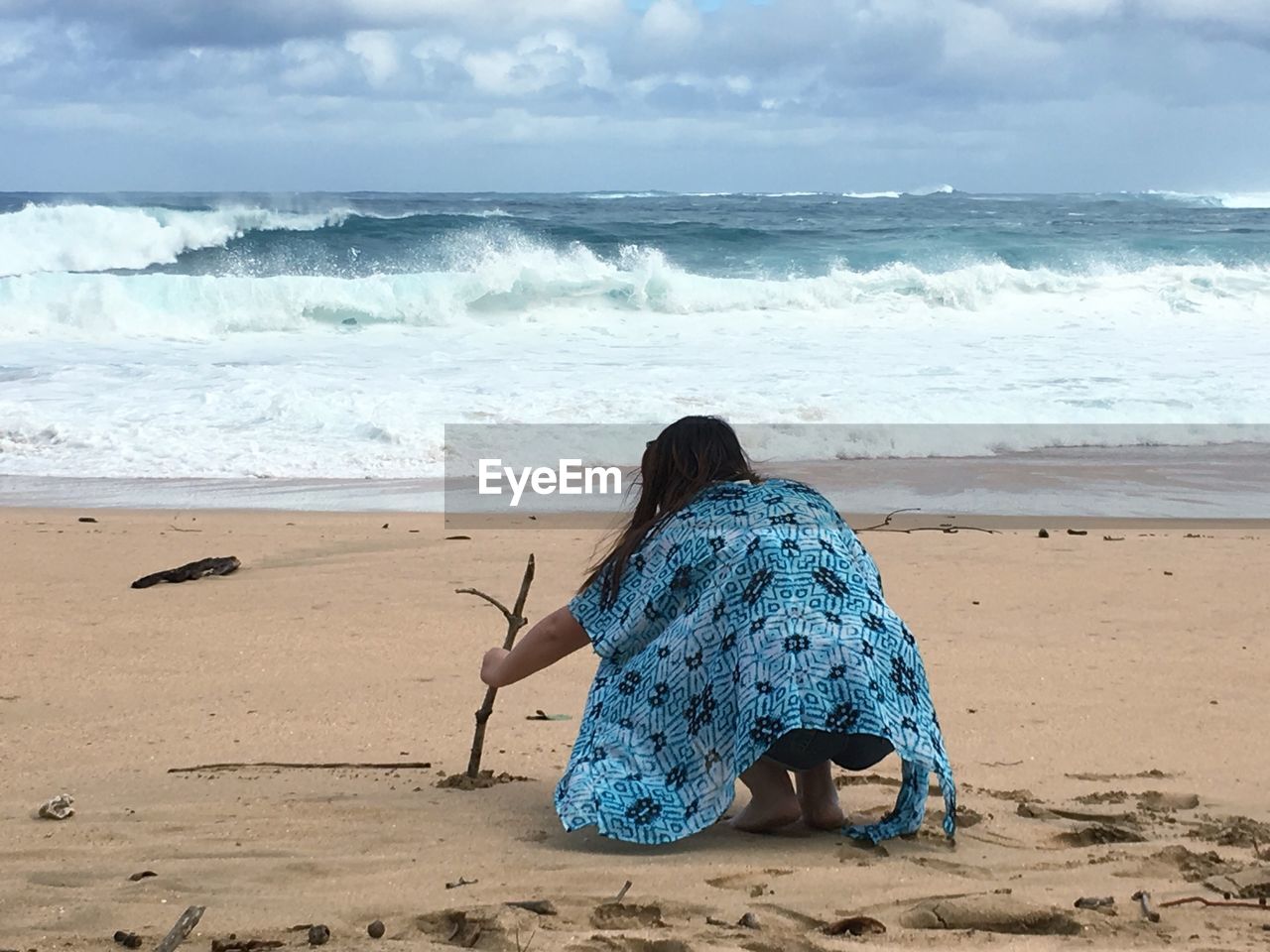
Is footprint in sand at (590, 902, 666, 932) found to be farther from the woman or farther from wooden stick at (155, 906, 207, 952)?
wooden stick at (155, 906, 207, 952)

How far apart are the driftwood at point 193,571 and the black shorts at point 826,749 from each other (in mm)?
3912

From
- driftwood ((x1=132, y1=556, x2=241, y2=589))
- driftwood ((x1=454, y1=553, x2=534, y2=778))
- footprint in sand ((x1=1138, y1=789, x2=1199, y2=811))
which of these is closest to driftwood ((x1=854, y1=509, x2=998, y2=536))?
driftwood ((x1=132, y1=556, x2=241, y2=589))

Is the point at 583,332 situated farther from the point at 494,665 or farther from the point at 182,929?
the point at 182,929

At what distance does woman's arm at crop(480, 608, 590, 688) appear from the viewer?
3.02m

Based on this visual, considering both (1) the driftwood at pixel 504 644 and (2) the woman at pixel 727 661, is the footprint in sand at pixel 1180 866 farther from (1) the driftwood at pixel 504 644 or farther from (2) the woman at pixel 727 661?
(1) the driftwood at pixel 504 644

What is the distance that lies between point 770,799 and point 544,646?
610 mm

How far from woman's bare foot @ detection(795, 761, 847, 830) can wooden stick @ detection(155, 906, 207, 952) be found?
4.34 ft

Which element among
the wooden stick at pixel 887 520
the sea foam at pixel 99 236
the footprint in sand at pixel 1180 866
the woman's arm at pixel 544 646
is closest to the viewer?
the footprint in sand at pixel 1180 866

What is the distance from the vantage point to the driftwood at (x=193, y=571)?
20.1 ft

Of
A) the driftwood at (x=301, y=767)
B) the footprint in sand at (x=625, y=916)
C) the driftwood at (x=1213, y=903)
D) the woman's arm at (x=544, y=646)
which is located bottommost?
the driftwood at (x=301, y=767)

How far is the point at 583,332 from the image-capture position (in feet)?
64.4

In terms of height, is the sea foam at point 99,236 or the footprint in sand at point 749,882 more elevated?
the sea foam at point 99,236

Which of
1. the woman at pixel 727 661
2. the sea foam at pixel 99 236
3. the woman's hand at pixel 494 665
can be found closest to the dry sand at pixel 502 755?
the woman at pixel 727 661

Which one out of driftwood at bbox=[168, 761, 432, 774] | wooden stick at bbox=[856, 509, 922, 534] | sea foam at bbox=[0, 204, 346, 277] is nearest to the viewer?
driftwood at bbox=[168, 761, 432, 774]
